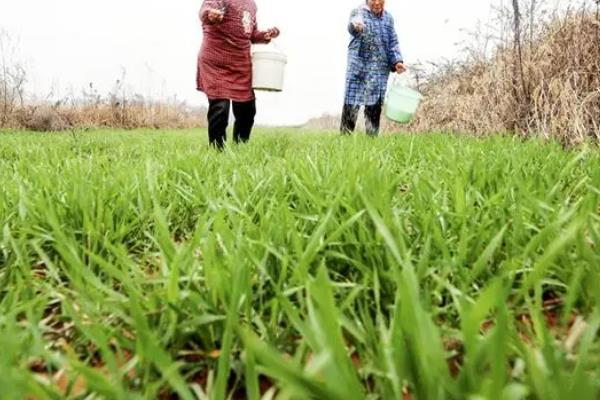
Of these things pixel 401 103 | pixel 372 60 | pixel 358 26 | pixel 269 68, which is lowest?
pixel 401 103

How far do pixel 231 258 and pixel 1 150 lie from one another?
3.81 m

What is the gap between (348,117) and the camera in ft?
18.7

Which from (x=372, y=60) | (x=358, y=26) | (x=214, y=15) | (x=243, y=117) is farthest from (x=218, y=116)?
(x=372, y=60)

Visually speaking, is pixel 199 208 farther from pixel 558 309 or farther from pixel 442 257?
pixel 558 309

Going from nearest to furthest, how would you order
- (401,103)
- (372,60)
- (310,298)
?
(310,298)
(401,103)
(372,60)

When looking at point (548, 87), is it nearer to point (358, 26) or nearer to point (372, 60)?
point (358, 26)

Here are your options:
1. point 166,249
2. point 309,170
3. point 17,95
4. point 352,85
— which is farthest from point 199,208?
point 17,95

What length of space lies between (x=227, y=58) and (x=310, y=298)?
147 inches

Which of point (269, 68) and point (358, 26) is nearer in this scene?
point (269, 68)

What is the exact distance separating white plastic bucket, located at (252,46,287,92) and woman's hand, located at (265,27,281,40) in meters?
0.13

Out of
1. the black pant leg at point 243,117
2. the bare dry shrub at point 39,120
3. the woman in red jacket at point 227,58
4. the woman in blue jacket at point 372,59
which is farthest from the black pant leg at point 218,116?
the bare dry shrub at point 39,120

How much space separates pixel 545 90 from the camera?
3479mm

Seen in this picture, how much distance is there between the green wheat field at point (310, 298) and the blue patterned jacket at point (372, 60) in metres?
4.17

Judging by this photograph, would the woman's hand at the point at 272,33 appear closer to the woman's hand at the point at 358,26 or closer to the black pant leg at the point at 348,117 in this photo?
the woman's hand at the point at 358,26
